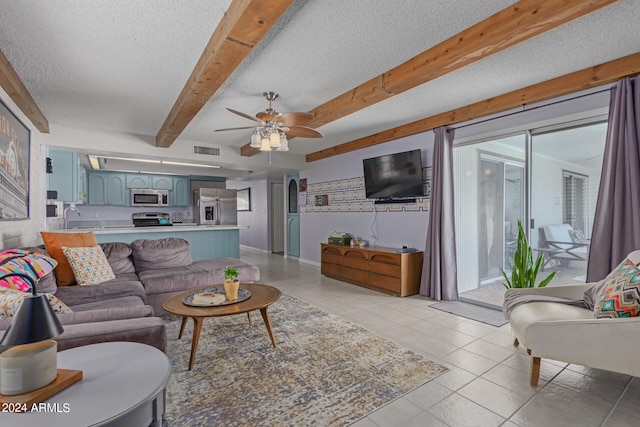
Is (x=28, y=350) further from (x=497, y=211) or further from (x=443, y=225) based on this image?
(x=497, y=211)

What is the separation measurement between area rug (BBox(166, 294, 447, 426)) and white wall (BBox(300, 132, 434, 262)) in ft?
6.73

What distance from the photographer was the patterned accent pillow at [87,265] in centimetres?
298

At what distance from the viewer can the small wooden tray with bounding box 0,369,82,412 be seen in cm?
94

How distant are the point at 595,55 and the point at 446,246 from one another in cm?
234

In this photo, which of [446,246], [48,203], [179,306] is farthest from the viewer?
[48,203]

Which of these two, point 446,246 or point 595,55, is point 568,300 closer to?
point 446,246

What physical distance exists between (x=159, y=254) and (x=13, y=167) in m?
1.64

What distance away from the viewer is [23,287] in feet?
6.20

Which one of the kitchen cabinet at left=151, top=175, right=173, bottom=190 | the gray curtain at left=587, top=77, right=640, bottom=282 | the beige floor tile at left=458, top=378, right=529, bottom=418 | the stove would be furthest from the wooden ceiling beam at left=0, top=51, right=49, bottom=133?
the gray curtain at left=587, top=77, right=640, bottom=282

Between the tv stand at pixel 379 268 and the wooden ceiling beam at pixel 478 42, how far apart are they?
222cm

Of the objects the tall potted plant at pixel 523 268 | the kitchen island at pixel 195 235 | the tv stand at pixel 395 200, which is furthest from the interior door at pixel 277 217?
the tall potted plant at pixel 523 268

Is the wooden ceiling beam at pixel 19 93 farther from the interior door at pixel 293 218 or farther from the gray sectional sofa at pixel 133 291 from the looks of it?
the interior door at pixel 293 218

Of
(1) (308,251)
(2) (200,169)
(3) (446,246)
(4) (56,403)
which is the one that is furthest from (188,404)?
(2) (200,169)

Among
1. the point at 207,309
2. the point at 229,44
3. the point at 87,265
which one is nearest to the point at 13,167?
the point at 87,265
